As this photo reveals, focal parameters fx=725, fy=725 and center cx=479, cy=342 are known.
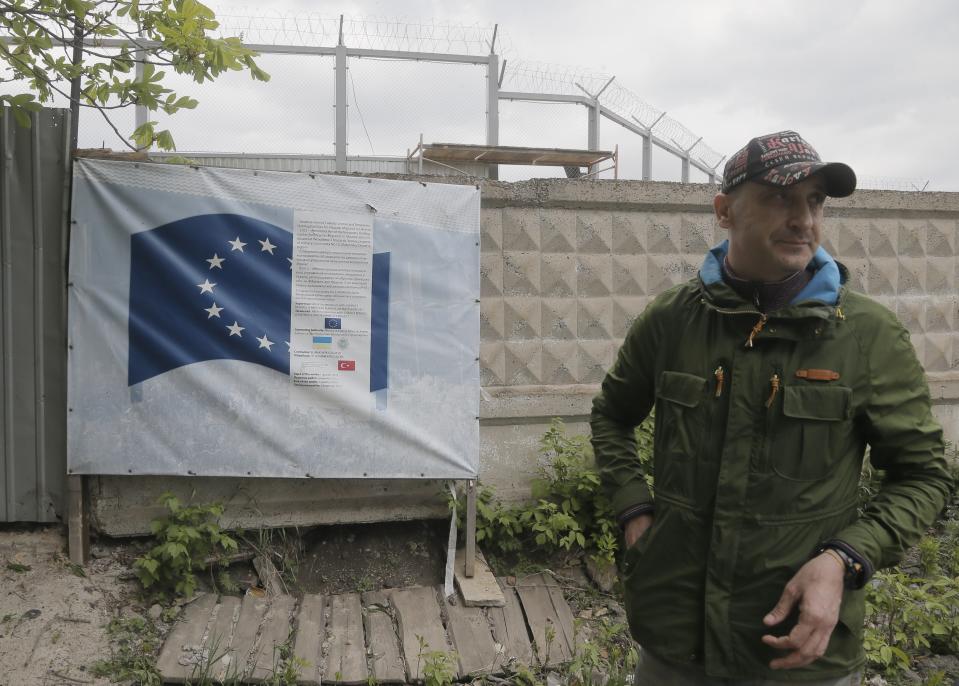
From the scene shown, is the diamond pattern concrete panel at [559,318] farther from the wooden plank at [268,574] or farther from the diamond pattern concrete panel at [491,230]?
the wooden plank at [268,574]

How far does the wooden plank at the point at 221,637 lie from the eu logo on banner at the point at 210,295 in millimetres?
1263

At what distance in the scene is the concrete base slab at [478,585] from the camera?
398 centimetres

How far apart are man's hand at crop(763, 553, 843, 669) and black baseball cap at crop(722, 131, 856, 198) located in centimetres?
83

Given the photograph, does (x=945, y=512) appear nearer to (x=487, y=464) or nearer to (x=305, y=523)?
(x=487, y=464)

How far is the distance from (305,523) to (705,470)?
2.97m

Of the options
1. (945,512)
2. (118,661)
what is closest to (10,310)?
(118,661)

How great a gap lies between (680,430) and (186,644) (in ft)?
9.19

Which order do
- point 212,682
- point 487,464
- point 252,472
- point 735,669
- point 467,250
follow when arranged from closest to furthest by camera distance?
point 735,669
point 212,682
point 252,472
point 467,250
point 487,464

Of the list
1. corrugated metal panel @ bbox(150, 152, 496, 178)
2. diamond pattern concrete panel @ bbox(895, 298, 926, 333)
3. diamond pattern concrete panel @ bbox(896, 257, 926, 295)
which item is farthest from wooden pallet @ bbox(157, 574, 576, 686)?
corrugated metal panel @ bbox(150, 152, 496, 178)

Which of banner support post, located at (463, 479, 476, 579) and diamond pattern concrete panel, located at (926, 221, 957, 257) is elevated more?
diamond pattern concrete panel, located at (926, 221, 957, 257)

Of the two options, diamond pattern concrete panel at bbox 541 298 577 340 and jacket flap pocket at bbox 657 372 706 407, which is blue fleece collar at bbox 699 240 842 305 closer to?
jacket flap pocket at bbox 657 372 706 407

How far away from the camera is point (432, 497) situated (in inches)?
171

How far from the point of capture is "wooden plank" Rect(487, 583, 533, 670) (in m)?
3.64

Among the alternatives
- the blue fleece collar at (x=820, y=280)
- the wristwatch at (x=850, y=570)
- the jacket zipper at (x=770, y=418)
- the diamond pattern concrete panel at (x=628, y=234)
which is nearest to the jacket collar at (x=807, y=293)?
the blue fleece collar at (x=820, y=280)
